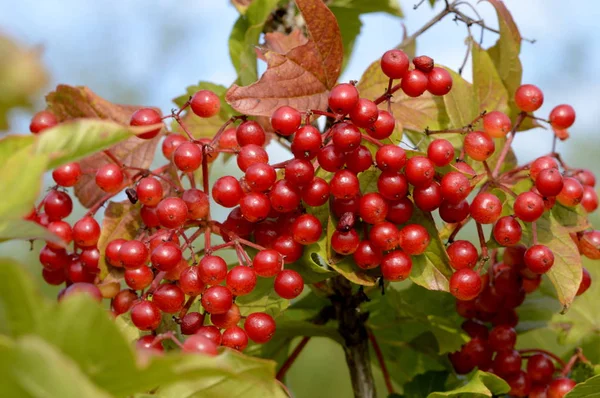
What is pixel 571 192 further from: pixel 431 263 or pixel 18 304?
pixel 18 304

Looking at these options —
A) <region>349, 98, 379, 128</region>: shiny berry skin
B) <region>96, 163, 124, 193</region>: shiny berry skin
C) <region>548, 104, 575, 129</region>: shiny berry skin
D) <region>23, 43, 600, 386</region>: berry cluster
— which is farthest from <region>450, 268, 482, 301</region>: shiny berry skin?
<region>96, 163, 124, 193</region>: shiny berry skin

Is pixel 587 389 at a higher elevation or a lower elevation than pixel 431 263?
lower

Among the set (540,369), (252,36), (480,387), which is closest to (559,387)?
(540,369)

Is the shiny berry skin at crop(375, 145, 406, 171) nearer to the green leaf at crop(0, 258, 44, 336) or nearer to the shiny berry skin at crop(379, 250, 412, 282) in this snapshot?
the shiny berry skin at crop(379, 250, 412, 282)

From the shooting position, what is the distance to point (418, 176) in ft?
2.62

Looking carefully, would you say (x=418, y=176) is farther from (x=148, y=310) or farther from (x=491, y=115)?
(x=148, y=310)

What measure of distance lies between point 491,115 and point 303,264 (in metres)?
0.34

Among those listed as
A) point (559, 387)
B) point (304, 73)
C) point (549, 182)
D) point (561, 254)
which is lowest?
point (559, 387)

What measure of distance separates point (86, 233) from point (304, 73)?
349 millimetres

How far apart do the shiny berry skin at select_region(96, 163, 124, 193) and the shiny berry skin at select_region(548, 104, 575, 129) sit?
Result: 2.09 feet

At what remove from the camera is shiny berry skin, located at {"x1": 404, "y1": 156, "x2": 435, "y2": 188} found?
2.62ft

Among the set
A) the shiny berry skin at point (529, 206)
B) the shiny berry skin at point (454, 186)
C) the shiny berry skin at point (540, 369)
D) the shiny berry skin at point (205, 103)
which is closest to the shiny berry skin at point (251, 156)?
the shiny berry skin at point (205, 103)

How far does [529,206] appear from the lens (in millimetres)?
866

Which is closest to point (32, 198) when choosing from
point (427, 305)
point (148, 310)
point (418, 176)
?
point (148, 310)
